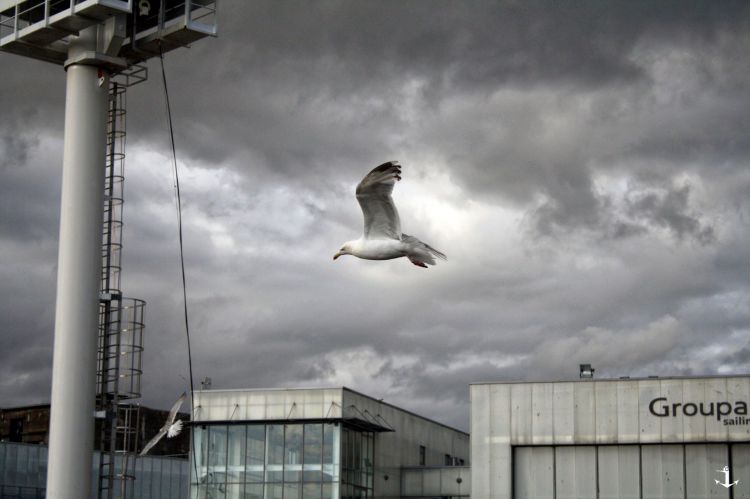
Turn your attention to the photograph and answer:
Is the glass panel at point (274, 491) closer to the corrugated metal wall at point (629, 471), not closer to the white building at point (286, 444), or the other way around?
the white building at point (286, 444)

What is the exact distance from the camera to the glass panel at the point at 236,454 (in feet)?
226

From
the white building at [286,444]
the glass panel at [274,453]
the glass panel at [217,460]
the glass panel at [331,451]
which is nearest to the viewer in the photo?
the glass panel at [331,451]

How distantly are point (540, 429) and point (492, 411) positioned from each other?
2.68 m

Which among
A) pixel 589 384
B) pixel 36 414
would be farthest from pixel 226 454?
pixel 36 414

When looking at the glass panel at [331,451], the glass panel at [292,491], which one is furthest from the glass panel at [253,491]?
the glass panel at [331,451]

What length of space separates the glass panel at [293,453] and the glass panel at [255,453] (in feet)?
4.30

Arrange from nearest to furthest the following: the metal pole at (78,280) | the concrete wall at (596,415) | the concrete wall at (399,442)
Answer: the metal pole at (78,280), the concrete wall at (596,415), the concrete wall at (399,442)

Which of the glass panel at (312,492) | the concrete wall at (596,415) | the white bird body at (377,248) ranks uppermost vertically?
the white bird body at (377,248)

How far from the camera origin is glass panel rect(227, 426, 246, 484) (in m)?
68.9

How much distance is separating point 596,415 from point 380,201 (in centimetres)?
3291

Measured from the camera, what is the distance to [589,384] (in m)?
63.4

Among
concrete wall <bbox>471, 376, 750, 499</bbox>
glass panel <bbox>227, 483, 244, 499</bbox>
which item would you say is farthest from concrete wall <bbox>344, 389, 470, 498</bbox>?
concrete wall <bbox>471, 376, 750, 499</bbox>

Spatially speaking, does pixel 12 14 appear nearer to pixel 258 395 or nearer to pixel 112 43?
pixel 112 43

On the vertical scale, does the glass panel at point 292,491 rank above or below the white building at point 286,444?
below
